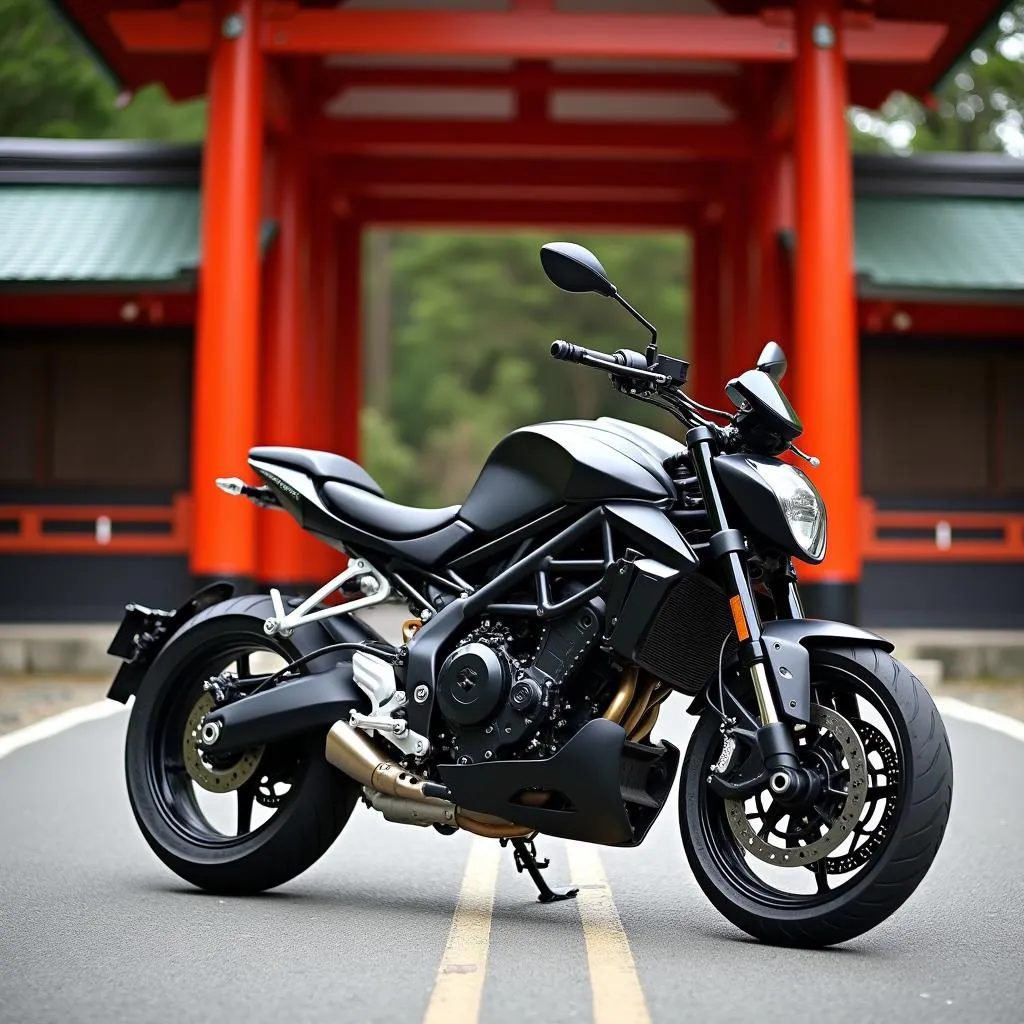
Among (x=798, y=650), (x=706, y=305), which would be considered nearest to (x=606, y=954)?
(x=798, y=650)

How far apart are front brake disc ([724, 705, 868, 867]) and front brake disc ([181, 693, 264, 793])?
1.73 meters

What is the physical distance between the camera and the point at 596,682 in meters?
4.83

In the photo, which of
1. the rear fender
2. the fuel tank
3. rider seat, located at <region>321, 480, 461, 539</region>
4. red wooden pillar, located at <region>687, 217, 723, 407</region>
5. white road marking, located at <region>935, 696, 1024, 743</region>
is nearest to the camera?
the fuel tank

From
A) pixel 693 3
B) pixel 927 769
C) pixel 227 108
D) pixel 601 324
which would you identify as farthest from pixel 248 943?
pixel 601 324

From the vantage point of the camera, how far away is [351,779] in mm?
5293

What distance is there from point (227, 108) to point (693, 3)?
5.56 meters

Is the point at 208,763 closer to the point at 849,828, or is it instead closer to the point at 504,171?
the point at 849,828

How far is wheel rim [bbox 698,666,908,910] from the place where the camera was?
4.41 metres

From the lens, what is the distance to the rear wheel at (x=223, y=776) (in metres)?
5.24

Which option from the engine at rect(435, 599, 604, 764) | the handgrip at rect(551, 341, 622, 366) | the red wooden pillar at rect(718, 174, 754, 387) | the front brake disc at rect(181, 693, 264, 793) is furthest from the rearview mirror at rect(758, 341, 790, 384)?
the red wooden pillar at rect(718, 174, 754, 387)

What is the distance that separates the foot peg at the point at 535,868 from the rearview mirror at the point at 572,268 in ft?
5.46

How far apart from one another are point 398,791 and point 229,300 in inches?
379

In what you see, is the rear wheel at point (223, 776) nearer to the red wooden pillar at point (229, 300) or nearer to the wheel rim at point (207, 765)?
the wheel rim at point (207, 765)

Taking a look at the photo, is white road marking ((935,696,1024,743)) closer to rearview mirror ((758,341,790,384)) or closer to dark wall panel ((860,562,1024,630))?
dark wall panel ((860,562,1024,630))
